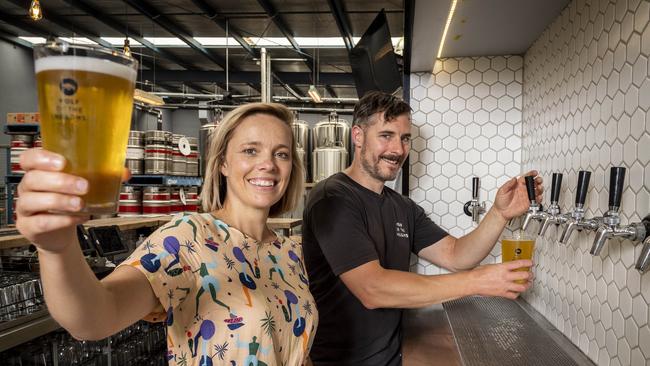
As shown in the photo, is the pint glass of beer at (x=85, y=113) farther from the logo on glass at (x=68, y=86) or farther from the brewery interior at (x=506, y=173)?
the brewery interior at (x=506, y=173)

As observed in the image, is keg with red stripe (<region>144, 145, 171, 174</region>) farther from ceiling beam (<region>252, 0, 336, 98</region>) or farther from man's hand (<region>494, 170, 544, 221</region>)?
man's hand (<region>494, 170, 544, 221</region>)

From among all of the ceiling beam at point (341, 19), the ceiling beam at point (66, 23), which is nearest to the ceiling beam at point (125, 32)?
the ceiling beam at point (66, 23)

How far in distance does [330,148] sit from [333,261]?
3.42m

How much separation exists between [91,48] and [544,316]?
245cm

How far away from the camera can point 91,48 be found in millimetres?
542

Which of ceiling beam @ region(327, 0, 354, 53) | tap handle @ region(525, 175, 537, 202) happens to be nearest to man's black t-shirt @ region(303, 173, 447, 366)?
tap handle @ region(525, 175, 537, 202)

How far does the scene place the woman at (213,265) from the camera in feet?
1.84

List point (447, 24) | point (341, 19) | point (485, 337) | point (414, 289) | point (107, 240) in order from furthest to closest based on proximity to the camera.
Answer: point (341, 19)
point (107, 240)
point (447, 24)
point (485, 337)
point (414, 289)

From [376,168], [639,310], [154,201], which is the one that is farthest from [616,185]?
[154,201]

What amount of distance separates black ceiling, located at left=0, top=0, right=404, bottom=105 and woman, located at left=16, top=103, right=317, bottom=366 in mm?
5955

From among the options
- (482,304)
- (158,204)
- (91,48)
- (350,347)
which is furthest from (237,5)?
(91,48)

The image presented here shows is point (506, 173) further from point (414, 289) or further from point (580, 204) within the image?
point (414, 289)

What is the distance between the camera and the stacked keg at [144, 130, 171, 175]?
5074mm

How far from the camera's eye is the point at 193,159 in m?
5.57
